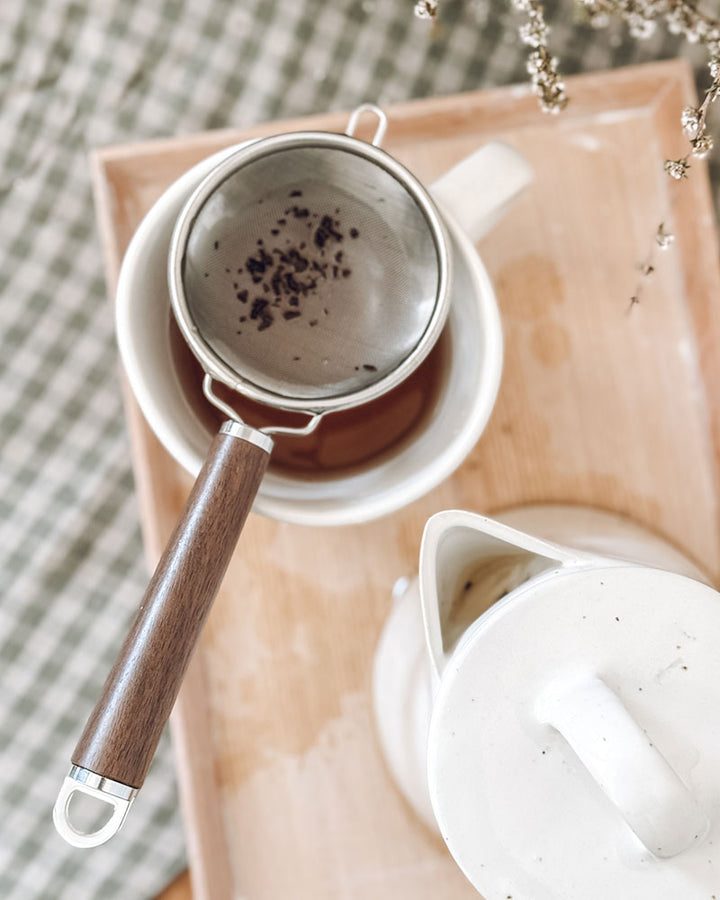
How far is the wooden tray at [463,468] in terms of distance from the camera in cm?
61

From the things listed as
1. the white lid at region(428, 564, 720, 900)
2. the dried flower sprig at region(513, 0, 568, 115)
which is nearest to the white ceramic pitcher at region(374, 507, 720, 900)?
the white lid at region(428, 564, 720, 900)

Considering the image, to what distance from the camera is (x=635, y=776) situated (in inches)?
13.7

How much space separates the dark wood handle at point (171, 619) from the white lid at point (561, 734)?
126mm

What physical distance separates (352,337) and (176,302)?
0.11 m

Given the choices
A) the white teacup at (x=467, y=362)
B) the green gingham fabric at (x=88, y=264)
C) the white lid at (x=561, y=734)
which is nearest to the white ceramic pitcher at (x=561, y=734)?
the white lid at (x=561, y=734)

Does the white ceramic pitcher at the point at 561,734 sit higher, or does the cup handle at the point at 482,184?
the cup handle at the point at 482,184

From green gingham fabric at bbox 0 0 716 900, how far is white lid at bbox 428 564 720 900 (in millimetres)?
404

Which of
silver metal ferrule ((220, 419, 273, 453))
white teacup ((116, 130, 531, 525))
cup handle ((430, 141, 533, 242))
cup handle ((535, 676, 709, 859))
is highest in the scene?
cup handle ((430, 141, 533, 242))

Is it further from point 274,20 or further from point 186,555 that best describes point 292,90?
point 186,555

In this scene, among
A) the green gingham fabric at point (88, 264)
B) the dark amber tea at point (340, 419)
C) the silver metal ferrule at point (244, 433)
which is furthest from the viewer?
the green gingham fabric at point (88, 264)

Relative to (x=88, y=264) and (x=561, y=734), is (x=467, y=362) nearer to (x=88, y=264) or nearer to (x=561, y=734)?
(x=561, y=734)

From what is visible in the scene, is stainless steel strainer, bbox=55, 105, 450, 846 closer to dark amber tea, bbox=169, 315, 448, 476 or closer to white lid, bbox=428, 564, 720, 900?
dark amber tea, bbox=169, 315, 448, 476

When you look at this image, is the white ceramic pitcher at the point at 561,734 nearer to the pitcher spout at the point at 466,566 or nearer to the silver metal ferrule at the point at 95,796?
the pitcher spout at the point at 466,566

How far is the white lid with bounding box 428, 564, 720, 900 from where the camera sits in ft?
1.32
